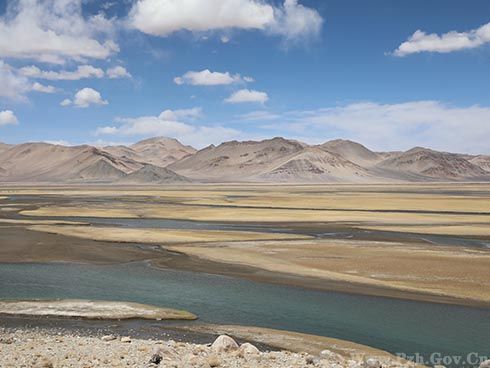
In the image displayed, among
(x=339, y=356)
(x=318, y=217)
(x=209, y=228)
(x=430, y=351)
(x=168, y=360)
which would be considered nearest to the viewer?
(x=168, y=360)

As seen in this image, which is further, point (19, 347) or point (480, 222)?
point (480, 222)

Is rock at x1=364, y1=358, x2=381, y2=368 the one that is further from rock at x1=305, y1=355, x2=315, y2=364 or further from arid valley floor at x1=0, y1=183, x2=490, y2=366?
arid valley floor at x1=0, y1=183, x2=490, y2=366

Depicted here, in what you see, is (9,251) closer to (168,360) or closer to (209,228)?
(209,228)

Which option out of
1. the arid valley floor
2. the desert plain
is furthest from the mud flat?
the desert plain

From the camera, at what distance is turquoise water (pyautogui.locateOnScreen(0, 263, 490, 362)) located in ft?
51.1

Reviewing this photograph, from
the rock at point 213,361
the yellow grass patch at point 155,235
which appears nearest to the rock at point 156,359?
the rock at point 213,361

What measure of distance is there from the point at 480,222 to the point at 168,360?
43.6 meters

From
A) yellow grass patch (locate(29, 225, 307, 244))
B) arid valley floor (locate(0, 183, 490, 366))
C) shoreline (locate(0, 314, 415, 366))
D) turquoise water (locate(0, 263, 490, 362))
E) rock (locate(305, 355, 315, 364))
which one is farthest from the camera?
yellow grass patch (locate(29, 225, 307, 244))

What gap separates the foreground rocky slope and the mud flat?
3834 millimetres

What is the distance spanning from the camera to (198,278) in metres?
23.6

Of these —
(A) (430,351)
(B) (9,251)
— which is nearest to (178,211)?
(B) (9,251)

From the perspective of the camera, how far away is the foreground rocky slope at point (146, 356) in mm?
10758

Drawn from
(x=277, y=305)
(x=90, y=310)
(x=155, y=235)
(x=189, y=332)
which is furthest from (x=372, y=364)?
(x=155, y=235)

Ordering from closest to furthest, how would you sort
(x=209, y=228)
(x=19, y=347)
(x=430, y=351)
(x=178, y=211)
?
(x=19, y=347) → (x=430, y=351) → (x=209, y=228) → (x=178, y=211)
